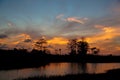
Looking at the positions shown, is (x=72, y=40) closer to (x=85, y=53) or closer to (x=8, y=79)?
(x=85, y=53)

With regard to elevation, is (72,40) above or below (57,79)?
above

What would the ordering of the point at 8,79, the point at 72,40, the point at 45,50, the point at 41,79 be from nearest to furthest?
the point at 41,79 → the point at 8,79 → the point at 45,50 → the point at 72,40

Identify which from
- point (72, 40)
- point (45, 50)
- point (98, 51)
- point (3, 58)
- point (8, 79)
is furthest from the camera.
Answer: point (98, 51)

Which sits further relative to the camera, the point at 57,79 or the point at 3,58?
the point at 3,58

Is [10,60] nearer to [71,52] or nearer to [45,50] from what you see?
[45,50]

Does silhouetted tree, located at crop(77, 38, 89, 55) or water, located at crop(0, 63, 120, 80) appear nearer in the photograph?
water, located at crop(0, 63, 120, 80)

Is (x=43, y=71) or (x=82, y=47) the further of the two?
(x=82, y=47)

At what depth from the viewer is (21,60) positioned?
98.0 metres

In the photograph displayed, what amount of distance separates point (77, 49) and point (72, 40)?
8337mm

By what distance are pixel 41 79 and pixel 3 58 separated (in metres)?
57.1

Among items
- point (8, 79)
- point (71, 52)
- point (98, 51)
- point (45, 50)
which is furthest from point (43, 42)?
point (8, 79)

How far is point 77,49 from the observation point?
162 metres

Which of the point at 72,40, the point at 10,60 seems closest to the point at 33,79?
the point at 10,60

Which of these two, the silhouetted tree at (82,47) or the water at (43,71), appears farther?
the silhouetted tree at (82,47)
